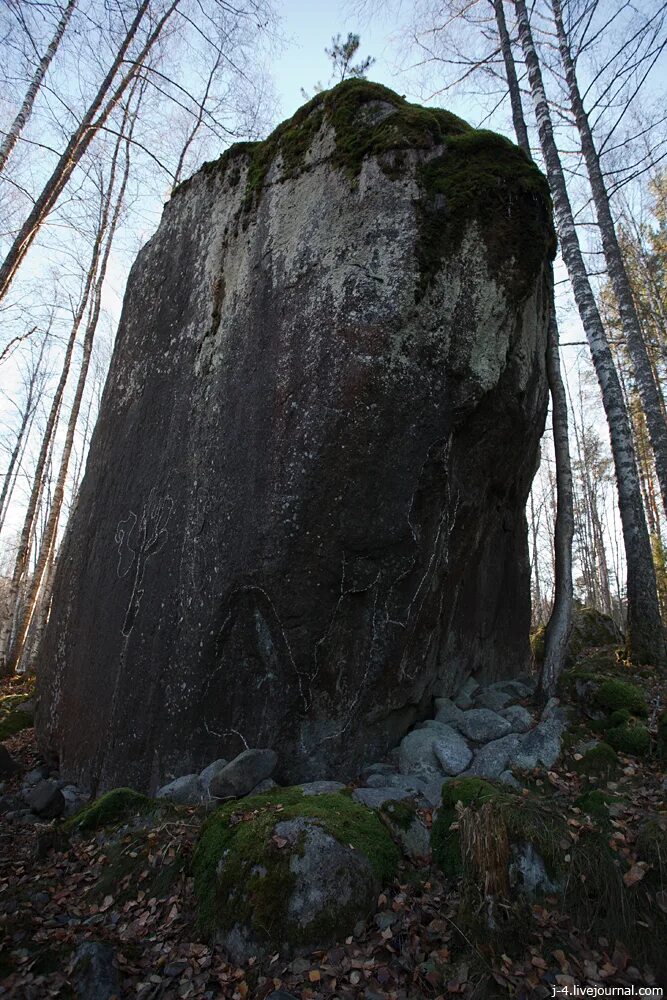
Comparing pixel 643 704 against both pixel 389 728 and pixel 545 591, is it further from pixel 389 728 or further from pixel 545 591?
pixel 545 591

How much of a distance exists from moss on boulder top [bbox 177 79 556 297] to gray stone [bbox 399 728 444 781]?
15.3 ft

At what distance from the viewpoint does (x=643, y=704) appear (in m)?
6.29

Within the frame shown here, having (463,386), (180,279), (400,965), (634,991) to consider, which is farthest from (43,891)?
(180,279)

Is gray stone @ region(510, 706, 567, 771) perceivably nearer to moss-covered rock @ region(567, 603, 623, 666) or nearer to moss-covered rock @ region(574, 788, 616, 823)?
moss-covered rock @ region(574, 788, 616, 823)

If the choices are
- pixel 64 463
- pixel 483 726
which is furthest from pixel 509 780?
pixel 64 463

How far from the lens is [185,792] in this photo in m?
5.22

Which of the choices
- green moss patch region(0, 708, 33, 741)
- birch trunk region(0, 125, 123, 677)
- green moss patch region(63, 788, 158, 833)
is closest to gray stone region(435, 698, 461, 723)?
green moss patch region(63, 788, 158, 833)

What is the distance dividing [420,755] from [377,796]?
0.87 m

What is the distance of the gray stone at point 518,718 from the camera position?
6.15 m

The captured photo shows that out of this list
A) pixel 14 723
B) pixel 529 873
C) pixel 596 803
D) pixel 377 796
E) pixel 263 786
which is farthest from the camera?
pixel 14 723

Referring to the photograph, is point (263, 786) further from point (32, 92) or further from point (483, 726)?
point (32, 92)

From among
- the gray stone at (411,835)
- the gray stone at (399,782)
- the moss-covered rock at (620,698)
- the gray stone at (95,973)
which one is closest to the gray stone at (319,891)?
the gray stone at (411,835)

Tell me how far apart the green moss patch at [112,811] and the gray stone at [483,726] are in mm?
3291

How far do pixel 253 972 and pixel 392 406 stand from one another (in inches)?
180
